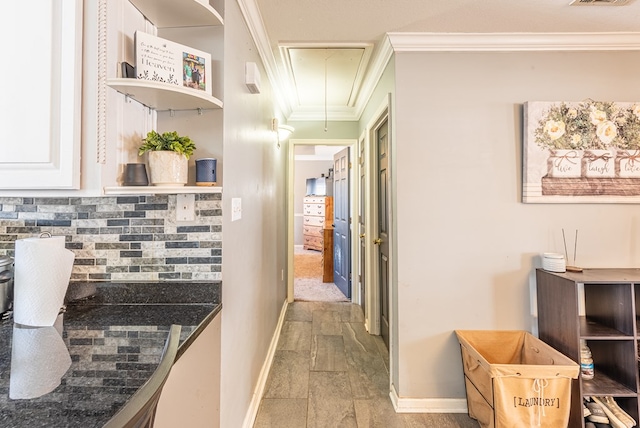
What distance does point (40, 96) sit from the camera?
0.91m

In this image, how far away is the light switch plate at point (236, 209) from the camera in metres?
1.33

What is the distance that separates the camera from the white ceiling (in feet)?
5.05

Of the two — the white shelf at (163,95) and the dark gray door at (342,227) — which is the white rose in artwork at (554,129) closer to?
the white shelf at (163,95)

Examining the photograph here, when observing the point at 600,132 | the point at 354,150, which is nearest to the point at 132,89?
the point at 600,132

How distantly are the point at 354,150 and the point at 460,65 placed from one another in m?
1.71

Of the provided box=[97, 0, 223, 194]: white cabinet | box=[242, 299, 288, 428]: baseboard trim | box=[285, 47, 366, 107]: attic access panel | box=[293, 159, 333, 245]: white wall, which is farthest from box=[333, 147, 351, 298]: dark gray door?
box=[293, 159, 333, 245]: white wall

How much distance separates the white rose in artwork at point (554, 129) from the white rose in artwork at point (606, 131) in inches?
8.3

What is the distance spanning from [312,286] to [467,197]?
118 inches

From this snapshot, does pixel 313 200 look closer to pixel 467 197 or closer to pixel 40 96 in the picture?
pixel 467 197

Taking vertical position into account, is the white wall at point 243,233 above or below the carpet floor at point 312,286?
above

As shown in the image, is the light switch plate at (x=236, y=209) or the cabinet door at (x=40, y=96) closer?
the cabinet door at (x=40, y=96)

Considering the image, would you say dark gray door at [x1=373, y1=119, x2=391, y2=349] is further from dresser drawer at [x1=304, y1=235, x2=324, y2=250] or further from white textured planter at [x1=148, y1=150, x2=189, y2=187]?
dresser drawer at [x1=304, y1=235, x2=324, y2=250]

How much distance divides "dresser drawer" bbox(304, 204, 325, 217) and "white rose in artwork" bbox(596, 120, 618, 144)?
5449mm

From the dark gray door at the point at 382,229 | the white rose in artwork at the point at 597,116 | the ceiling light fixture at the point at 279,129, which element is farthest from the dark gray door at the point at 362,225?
the white rose in artwork at the point at 597,116
